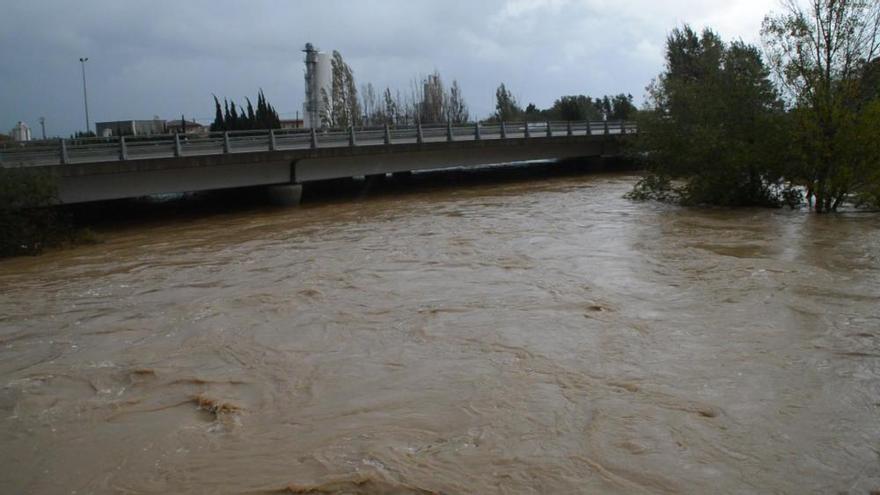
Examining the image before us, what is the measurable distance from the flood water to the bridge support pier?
14919mm

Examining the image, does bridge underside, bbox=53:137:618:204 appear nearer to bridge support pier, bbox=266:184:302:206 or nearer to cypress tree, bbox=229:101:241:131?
bridge support pier, bbox=266:184:302:206

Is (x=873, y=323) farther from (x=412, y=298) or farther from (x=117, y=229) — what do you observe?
(x=117, y=229)

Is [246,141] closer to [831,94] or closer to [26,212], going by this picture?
[26,212]

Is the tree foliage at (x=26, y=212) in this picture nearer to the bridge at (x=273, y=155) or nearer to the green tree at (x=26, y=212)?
the green tree at (x=26, y=212)

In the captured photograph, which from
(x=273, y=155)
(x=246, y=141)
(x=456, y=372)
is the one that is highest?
(x=246, y=141)

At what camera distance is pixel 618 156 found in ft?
170

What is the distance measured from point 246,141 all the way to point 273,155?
4.22ft

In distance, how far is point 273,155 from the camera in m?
31.4

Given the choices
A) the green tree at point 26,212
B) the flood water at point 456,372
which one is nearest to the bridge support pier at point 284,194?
the green tree at point 26,212

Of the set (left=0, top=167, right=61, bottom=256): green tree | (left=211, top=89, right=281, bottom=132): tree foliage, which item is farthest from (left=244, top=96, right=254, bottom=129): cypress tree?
(left=0, top=167, right=61, bottom=256): green tree

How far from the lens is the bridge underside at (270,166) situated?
26281 millimetres

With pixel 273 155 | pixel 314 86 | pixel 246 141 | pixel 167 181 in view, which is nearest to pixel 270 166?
pixel 273 155

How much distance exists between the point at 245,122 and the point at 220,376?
49.5 metres

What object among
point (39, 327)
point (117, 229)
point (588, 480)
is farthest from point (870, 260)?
point (117, 229)
